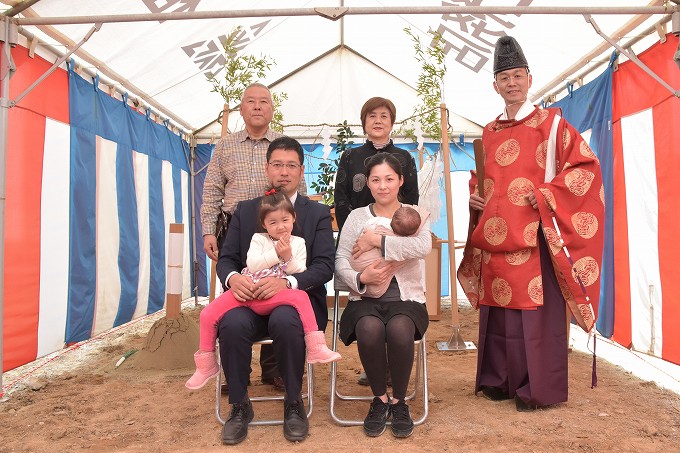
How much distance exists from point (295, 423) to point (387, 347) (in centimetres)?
50

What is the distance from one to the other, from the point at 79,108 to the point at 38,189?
933 millimetres

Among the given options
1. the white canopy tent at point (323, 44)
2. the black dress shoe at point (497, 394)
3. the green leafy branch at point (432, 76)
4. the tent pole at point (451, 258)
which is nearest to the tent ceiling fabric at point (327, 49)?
the white canopy tent at point (323, 44)

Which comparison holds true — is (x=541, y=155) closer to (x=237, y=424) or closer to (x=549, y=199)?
(x=549, y=199)

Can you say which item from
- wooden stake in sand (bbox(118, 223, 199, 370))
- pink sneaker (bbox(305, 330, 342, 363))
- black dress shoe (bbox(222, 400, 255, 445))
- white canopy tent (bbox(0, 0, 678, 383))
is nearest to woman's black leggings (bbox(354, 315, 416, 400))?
pink sneaker (bbox(305, 330, 342, 363))

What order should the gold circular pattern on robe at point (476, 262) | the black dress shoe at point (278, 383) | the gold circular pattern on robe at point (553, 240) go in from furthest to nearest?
the black dress shoe at point (278, 383) < the gold circular pattern on robe at point (476, 262) < the gold circular pattern on robe at point (553, 240)

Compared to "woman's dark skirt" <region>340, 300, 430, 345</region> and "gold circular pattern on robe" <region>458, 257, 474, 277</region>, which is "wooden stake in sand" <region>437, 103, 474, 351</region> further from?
"woman's dark skirt" <region>340, 300, 430, 345</region>

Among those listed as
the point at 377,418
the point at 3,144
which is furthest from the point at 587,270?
the point at 3,144

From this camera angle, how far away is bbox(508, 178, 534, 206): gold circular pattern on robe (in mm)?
2639

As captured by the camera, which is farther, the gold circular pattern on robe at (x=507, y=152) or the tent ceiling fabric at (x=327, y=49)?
the tent ceiling fabric at (x=327, y=49)

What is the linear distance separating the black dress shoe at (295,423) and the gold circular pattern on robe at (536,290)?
1.21 meters

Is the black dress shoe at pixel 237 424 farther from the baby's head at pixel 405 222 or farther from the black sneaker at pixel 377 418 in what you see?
the baby's head at pixel 405 222

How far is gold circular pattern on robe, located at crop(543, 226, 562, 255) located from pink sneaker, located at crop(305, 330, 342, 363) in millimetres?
1133

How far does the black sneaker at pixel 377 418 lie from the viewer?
230 cm

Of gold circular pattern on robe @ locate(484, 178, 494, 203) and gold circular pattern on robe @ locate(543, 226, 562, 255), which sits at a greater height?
gold circular pattern on robe @ locate(484, 178, 494, 203)
